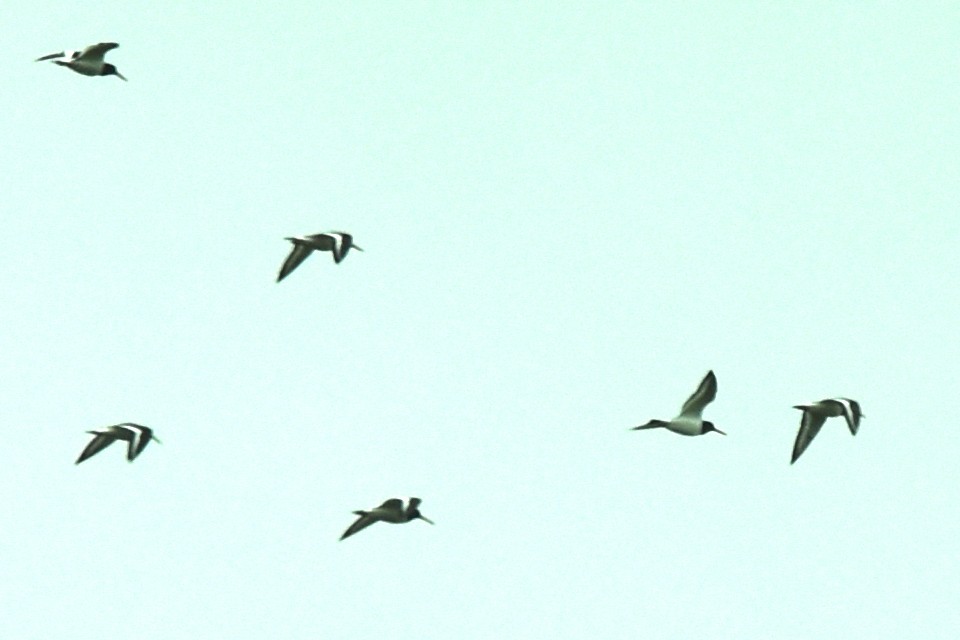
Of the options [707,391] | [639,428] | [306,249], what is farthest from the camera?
[306,249]

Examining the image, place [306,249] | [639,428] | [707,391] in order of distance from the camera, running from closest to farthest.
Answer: [639,428], [707,391], [306,249]

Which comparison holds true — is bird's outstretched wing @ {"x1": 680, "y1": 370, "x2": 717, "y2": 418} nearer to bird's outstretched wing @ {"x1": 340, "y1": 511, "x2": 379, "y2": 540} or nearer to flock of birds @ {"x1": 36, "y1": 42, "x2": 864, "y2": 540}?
flock of birds @ {"x1": 36, "y1": 42, "x2": 864, "y2": 540}

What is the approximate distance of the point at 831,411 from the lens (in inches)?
1815

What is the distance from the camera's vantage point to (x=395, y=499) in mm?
47750

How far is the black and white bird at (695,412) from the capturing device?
1805 inches

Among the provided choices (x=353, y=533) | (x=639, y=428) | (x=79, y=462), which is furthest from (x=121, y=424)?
(x=639, y=428)

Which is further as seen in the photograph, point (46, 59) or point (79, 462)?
point (79, 462)

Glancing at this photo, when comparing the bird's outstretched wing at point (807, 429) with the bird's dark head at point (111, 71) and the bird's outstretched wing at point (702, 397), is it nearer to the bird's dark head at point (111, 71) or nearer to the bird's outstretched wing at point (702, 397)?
the bird's outstretched wing at point (702, 397)

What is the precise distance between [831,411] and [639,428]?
5.62 metres

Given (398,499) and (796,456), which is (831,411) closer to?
(796,456)

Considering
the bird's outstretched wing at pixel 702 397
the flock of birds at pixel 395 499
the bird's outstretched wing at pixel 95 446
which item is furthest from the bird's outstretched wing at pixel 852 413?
the bird's outstretched wing at pixel 95 446

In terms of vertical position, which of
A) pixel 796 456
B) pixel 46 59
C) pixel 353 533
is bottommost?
pixel 353 533

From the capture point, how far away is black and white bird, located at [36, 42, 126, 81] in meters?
44.4

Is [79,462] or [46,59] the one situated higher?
[46,59]
